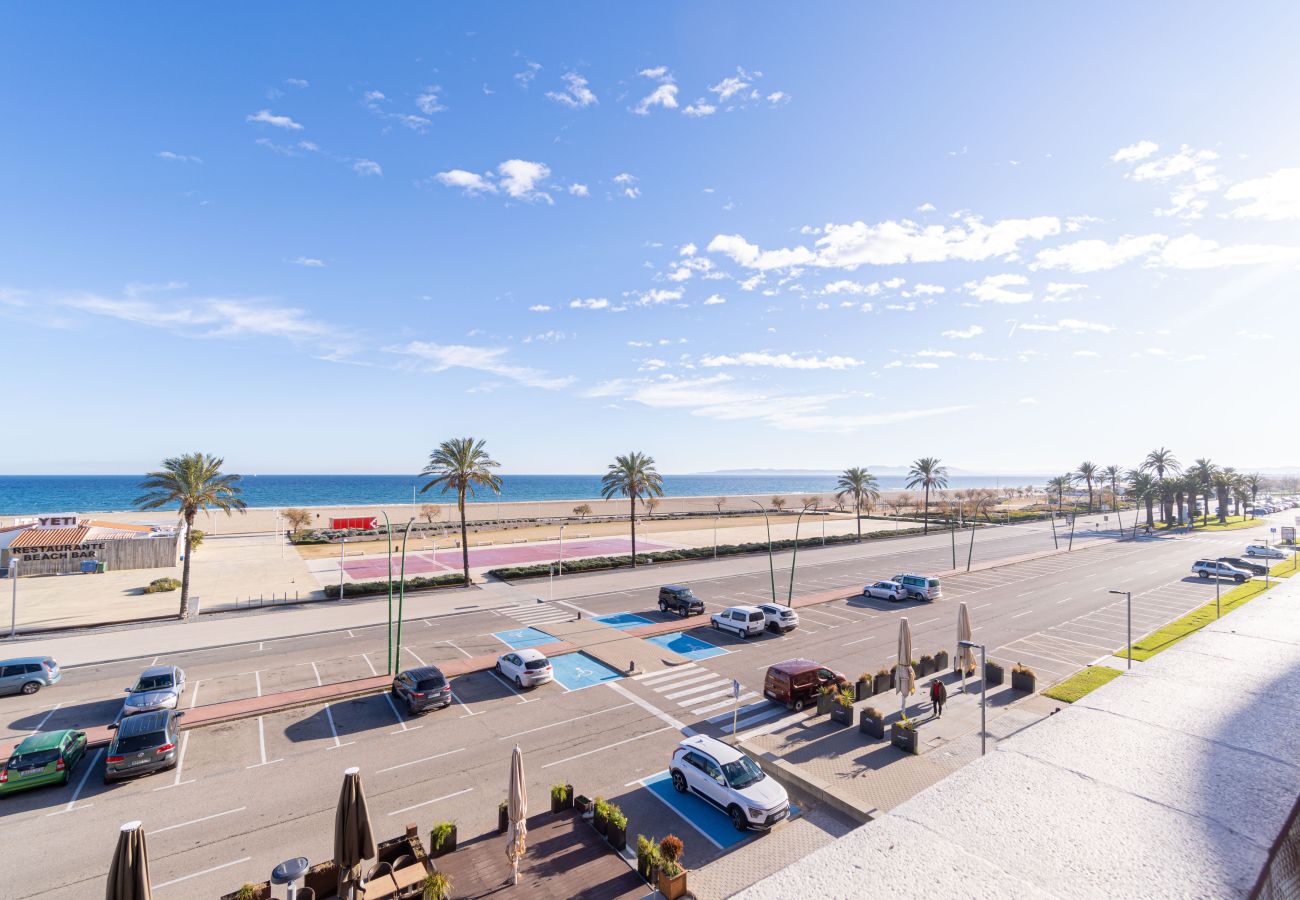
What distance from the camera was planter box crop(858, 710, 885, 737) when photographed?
69.1 feet

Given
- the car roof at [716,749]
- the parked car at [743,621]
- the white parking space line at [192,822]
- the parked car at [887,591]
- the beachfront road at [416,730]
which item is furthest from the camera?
the parked car at [887,591]

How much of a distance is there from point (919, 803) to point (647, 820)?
34.5 feet

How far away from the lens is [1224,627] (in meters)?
18.4

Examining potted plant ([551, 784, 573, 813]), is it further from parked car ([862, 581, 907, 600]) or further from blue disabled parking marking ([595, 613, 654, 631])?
parked car ([862, 581, 907, 600])

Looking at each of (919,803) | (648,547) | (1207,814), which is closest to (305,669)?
(919,803)

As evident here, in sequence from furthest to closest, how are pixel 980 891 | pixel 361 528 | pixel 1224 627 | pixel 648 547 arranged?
1. pixel 361 528
2. pixel 648 547
3. pixel 1224 627
4. pixel 980 891

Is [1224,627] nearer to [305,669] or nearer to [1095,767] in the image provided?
[1095,767]

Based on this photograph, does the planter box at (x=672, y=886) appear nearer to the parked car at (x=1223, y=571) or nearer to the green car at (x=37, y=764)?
the green car at (x=37, y=764)

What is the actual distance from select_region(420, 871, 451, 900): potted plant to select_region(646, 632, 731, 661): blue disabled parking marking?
20257 mm

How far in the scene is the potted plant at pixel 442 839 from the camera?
1416 cm

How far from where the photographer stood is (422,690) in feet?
79.7

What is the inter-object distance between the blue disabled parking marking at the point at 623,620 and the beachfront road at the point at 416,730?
1.48 m

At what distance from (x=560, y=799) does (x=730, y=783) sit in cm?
475

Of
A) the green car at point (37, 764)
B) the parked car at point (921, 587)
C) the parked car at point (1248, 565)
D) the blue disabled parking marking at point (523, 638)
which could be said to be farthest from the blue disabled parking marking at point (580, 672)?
the parked car at point (1248, 565)
